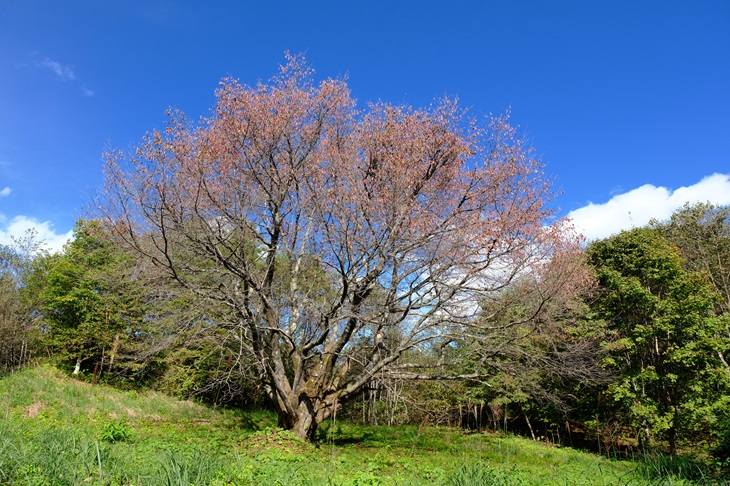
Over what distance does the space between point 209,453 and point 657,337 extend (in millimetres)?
14414

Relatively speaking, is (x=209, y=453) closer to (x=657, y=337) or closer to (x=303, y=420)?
(x=303, y=420)

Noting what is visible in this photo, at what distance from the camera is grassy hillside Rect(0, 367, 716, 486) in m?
3.50

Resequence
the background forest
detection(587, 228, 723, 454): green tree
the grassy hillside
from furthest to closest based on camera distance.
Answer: detection(587, 228, 723, 454): green tree → the background forest → the grassy hillside

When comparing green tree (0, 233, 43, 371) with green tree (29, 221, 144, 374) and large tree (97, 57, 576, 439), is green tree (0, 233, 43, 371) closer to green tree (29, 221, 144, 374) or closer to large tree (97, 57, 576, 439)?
green tree (29, 221, 144, 374)

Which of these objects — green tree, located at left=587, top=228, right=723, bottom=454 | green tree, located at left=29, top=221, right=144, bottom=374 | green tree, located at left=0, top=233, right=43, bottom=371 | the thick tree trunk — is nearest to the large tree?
the thick tree trunk

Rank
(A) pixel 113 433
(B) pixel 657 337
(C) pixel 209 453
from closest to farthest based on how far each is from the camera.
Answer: (C) pixel 209 453
(A) pixel 113 433
(B) pixel 657 337

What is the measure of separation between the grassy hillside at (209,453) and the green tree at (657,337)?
4.25 metres

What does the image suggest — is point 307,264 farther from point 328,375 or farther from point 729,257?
point 729,257

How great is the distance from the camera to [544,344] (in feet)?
45.3

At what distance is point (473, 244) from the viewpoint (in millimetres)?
7934

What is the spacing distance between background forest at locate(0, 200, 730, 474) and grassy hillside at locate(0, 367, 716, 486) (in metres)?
1.05

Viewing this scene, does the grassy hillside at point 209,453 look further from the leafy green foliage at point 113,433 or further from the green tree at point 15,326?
the green tree at point 15,326

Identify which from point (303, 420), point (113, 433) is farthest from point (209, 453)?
point (303, 420)

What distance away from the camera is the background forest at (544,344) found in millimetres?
9133
